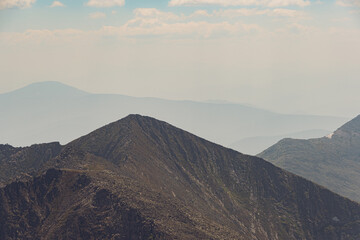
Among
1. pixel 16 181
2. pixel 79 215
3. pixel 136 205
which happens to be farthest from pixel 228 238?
pixel 16 181

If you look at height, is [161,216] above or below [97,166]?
below

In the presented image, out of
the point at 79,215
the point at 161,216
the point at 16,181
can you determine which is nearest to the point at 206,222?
the point at 161,216

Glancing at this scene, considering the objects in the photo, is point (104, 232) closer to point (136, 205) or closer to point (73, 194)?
point (136, 205)

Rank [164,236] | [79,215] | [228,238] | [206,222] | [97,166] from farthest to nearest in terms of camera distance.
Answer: [97,166], [206,222], [228,238], [79,215], [164,236]

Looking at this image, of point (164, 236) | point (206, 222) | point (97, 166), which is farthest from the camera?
point (97, 166)

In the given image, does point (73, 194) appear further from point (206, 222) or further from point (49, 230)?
point (206, 222)

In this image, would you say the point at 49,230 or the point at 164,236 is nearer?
the point at 164,236

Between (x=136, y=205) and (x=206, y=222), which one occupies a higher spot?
(x=136, y=205)

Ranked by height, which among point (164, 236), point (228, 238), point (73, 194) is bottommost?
point (228, 238)

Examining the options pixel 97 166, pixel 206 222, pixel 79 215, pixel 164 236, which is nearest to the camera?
pixel 164 236
